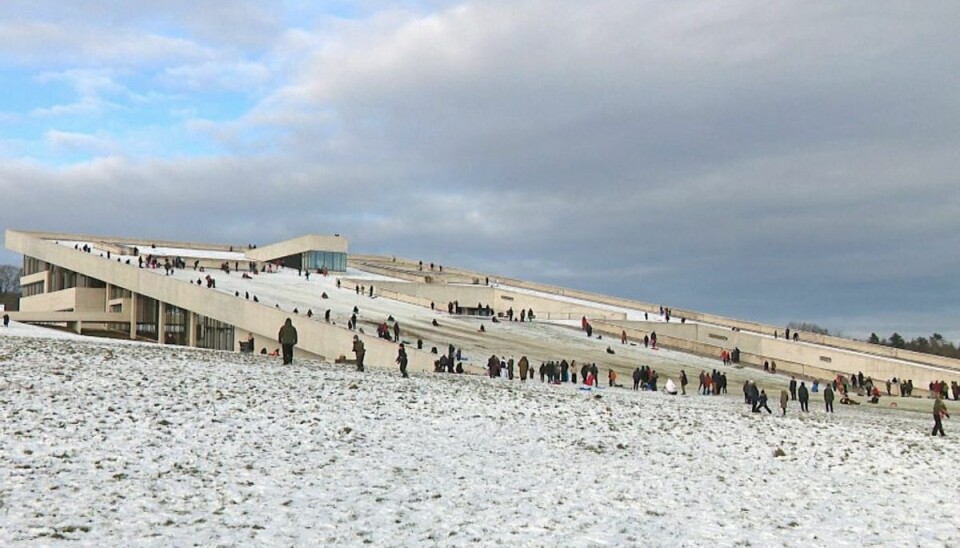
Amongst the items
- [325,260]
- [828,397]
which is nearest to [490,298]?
[325,260]

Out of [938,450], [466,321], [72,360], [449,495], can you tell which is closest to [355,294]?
[466,321]

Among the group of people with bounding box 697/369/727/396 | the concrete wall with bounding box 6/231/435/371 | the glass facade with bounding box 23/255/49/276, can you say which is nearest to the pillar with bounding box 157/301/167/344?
the concrete wall with bounding box 6/231/435/371

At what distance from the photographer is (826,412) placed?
2795 centimetres

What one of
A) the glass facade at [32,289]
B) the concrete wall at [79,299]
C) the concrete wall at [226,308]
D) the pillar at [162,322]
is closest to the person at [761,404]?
the concrete wall at [226,308]

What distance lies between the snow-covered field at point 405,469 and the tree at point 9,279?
430 feet

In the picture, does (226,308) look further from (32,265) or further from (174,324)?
(32,265)

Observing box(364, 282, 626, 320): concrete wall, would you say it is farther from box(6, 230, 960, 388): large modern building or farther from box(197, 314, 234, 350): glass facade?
box(197, 314, 234, 350): glass facade

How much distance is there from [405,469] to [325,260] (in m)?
66.9

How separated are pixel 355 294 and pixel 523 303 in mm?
14182

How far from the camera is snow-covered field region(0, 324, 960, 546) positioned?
9.95 meters

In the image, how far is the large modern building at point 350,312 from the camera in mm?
43562

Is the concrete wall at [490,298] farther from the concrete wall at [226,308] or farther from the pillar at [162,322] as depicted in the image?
the concrete wall at [226,308]

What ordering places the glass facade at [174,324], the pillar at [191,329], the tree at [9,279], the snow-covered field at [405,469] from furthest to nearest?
the tree at [9,279] < the glass facade at [174,324] < the pillar at [191,329] < the snow-covered field at [405,469]

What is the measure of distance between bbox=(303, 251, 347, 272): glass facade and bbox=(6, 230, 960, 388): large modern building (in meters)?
0.10
